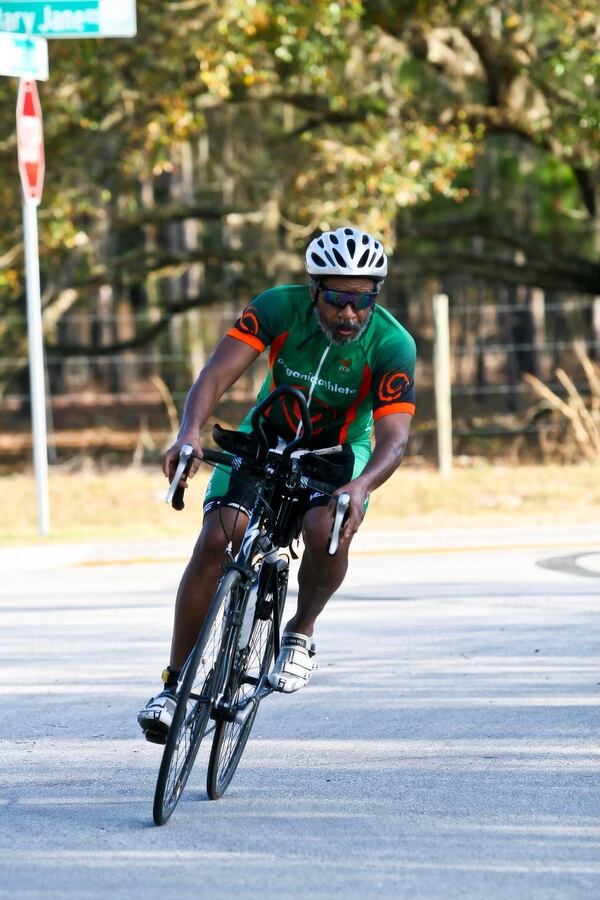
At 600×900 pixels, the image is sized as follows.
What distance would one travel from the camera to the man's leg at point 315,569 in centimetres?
570

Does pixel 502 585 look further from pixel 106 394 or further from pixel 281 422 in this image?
pixel 106 394

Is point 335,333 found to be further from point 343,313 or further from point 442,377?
point 442,377

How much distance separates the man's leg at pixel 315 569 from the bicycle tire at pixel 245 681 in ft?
0.26

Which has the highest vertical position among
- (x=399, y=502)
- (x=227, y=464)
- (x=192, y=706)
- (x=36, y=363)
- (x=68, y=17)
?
(x=68, y=17)

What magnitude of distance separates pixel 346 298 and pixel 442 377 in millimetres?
11169

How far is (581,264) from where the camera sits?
22.4 metres

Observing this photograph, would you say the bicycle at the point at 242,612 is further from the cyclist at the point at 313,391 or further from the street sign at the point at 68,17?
the street sign at the point at 68,17

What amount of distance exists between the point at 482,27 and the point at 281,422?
47.4 feet

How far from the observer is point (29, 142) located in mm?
12438

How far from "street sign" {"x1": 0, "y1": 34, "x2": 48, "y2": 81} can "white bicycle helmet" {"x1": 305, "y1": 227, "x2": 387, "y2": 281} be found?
273 inches

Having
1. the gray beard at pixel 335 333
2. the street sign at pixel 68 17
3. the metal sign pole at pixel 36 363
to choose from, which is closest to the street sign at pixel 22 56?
the street sign at pixel 68 17

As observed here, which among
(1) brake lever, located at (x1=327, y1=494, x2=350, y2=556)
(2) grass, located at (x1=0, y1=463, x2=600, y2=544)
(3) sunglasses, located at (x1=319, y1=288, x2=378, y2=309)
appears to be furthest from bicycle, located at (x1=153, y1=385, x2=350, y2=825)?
(2) grass, located at (x1=0, y1=463, x2=600, y2=544)

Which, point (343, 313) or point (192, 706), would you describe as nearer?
point (192, 706)

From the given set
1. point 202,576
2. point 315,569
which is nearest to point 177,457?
point 202,576
